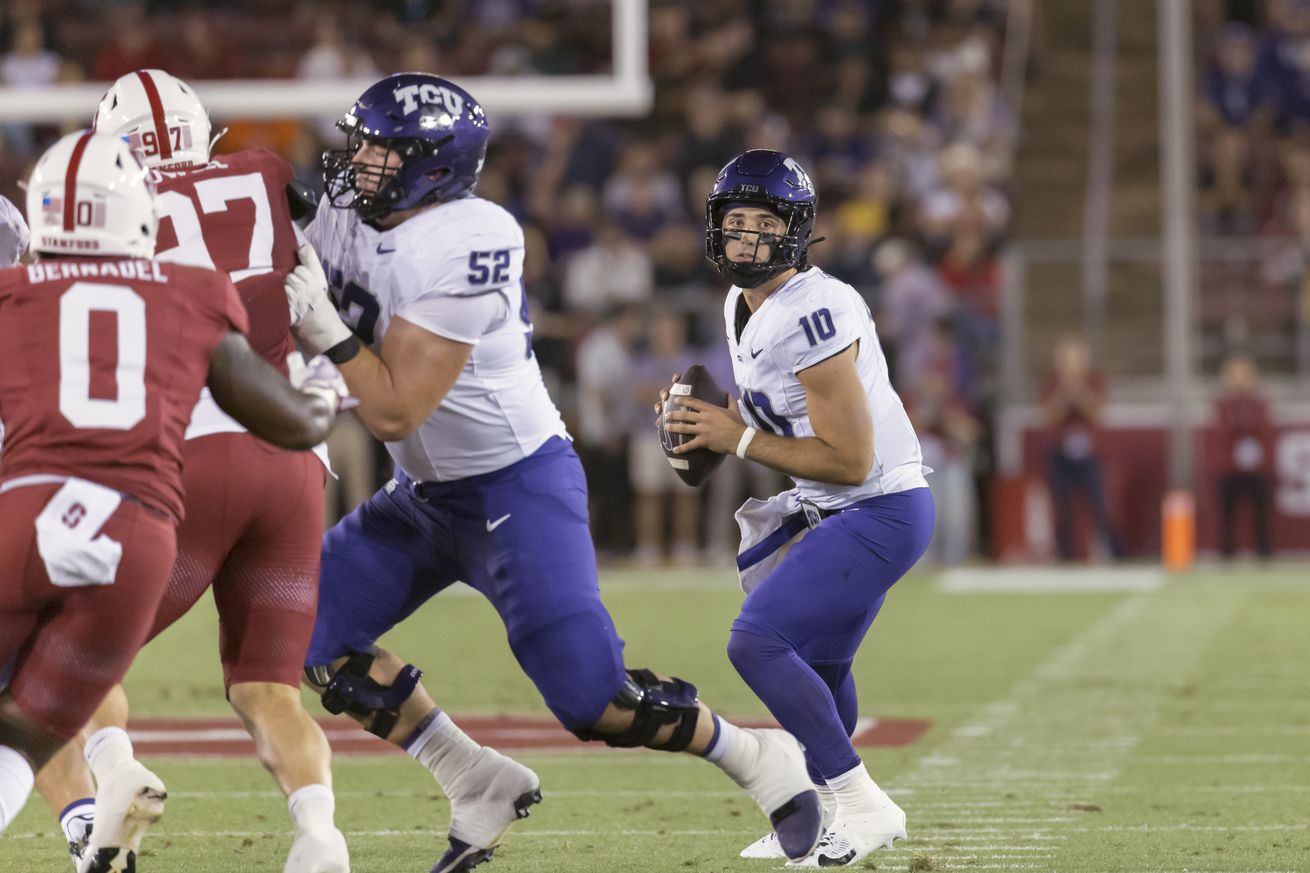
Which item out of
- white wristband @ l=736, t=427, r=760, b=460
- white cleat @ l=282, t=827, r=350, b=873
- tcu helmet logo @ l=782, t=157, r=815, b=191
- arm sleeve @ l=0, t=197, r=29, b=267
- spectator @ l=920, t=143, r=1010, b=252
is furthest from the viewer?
spectator @ l=920, t=143, r=1010, b=252

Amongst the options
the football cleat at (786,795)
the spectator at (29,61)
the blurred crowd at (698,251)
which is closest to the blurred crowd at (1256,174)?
the blurred crowd at (698,251)

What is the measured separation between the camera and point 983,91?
1642cm

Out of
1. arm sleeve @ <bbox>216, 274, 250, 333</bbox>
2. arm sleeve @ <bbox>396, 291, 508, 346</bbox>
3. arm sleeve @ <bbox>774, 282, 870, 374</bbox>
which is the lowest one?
arm sleeve @ <bbox>774, 282, 870, 374</bbox>

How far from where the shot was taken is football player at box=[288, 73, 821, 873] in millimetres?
4227

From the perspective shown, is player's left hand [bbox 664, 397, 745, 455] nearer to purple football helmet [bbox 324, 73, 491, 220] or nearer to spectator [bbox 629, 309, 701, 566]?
purple football helmet [bbox 324, 73, 491, 220]

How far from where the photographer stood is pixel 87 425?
3582 mm

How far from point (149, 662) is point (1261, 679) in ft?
15.2

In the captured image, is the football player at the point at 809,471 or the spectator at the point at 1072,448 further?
the spectator at the point at 1072,448

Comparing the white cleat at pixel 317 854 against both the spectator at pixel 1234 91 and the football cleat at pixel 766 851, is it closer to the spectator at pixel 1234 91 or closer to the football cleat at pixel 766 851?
the football cleat at pixel 766 851

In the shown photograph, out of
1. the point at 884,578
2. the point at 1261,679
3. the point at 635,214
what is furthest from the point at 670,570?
the point at 884,578

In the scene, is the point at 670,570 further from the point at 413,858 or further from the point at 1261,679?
the point at 413,858

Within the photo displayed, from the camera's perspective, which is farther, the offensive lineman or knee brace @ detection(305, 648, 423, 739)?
knee brace @ detection(305, 648, 423, 739)

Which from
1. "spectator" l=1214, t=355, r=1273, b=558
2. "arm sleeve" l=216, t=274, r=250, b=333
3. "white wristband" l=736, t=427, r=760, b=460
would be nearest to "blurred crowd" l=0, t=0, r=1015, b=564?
"spectator" l=1214, t=355, r=1273, b=558

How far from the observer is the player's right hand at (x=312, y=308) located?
13.5 feet
